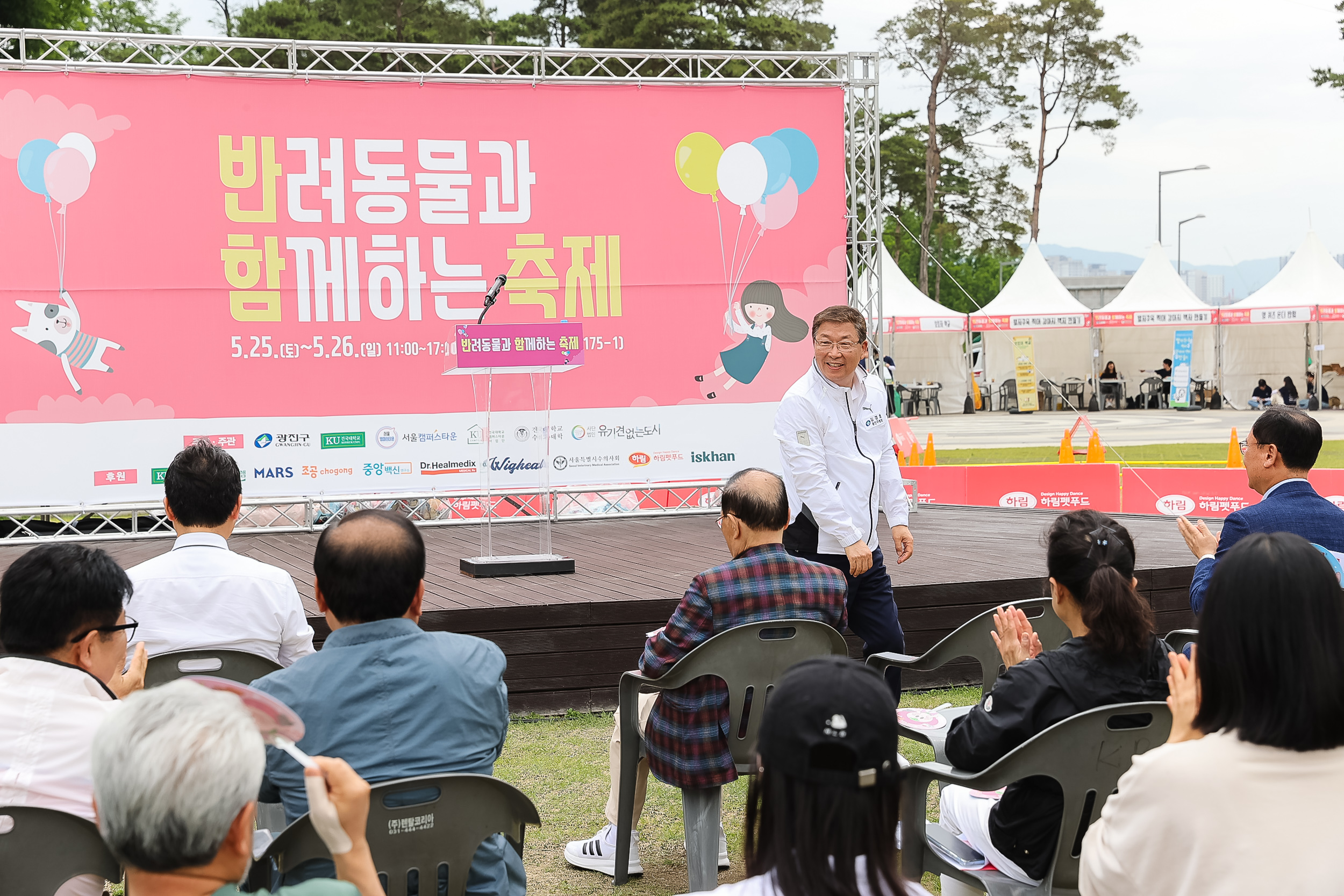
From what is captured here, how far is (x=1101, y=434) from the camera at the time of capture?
66.2ft

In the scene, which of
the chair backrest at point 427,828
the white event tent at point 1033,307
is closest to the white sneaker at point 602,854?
the chair backrest at point 427,828

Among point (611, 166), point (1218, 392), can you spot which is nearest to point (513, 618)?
point (611, 166)

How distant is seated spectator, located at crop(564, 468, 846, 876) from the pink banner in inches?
190

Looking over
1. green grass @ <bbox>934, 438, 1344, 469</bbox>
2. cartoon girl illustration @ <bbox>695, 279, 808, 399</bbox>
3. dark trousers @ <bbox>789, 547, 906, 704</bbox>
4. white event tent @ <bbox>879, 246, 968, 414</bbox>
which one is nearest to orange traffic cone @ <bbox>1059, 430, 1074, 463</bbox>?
green grass @ <bbox>934, 438, 1344, 469</bbox>

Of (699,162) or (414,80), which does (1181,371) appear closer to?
(699,162)

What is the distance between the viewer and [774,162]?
8180 mm

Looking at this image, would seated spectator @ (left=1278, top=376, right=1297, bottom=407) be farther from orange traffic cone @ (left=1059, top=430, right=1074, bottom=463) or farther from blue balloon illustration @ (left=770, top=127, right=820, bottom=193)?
blue balloon illustration @ (left=770, top=127, right=820, bottom=193)

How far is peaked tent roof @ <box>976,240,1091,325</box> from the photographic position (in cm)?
2442

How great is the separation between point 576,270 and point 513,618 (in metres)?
3.60

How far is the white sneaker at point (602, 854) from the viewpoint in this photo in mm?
3320

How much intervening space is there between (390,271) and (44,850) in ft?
20.0

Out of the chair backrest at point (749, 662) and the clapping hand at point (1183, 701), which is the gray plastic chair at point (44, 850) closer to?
the chair backrest at point (749, 662)

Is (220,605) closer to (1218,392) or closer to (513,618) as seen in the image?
(513,618)

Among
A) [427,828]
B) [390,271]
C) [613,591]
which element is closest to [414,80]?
[390,271]
